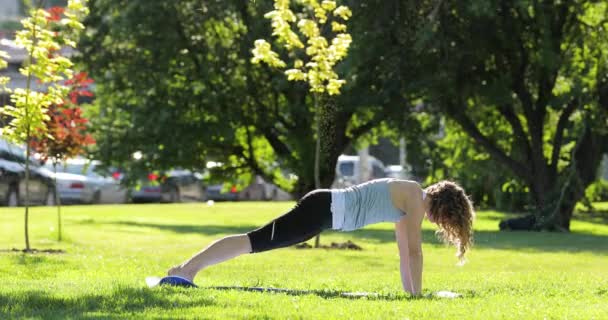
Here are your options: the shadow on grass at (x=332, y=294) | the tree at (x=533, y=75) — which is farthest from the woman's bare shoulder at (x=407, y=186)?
the tree at (x=533, y=75)

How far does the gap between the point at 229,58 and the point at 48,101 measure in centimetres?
1279

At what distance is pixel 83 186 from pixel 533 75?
19.1m

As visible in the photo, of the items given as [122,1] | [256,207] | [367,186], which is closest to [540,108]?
[122,1]

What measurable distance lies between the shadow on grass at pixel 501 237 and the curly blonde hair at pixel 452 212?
1129cm

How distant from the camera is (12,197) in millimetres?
37938

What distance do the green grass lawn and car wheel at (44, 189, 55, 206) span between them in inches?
368

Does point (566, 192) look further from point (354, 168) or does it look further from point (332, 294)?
point (354, 168)

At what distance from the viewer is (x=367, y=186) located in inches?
424

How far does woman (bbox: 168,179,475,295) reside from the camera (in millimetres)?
10633

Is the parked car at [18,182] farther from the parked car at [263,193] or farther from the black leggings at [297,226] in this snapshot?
the black leggings at [297,226]

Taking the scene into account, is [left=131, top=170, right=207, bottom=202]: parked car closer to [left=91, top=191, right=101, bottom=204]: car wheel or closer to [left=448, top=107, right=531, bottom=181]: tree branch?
[left=91, top=191, right=101, bottom=204]: car wheel

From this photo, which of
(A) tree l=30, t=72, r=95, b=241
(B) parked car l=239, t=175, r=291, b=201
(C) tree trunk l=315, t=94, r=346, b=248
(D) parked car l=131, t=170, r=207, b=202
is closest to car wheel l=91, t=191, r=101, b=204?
(D) parked car l=131, t=170, r=207, b=202

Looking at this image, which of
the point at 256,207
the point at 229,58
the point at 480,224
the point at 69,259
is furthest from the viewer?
the point at 256,207

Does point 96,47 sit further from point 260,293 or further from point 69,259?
point 260,293
